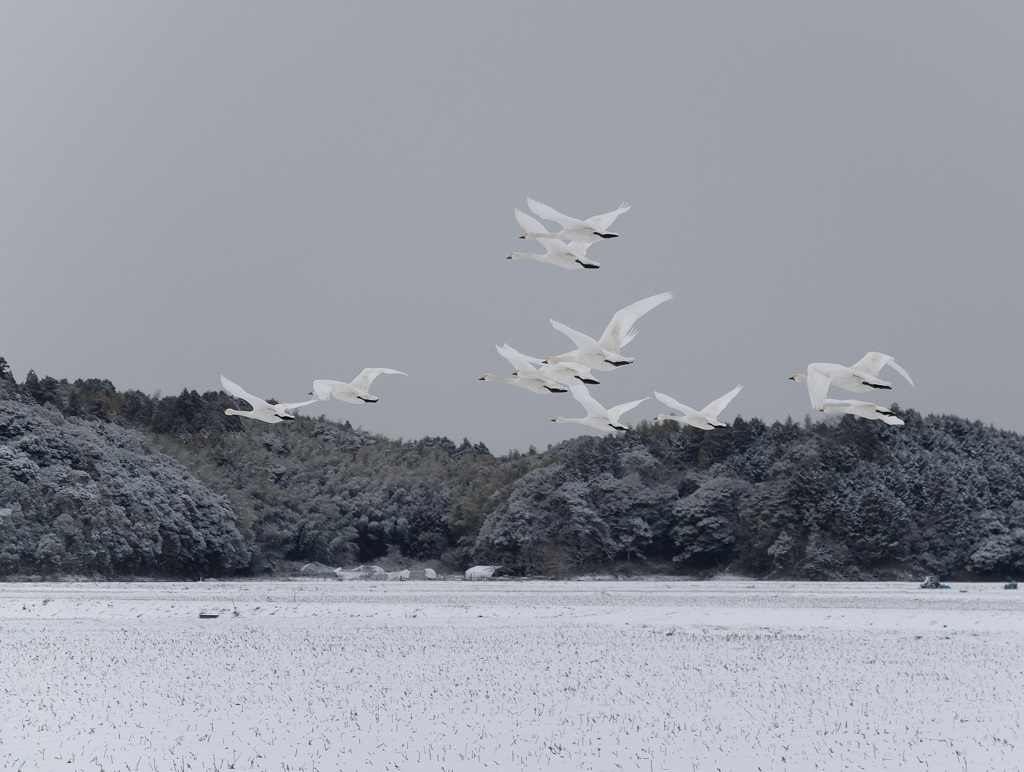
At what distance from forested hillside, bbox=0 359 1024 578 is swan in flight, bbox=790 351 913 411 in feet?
159

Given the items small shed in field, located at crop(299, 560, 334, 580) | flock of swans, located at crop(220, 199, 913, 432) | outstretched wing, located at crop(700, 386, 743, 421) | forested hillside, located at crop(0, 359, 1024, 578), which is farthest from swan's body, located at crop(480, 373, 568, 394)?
small shed in field, located at crop(299, 560, 334, 580)

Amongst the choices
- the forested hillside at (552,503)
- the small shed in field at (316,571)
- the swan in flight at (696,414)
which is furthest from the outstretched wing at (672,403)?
the small shed in field at (316,571)

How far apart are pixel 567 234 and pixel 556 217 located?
0.26m

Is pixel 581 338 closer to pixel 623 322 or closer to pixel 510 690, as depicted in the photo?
pixel 623 322

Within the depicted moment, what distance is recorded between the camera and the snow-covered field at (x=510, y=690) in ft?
44.4

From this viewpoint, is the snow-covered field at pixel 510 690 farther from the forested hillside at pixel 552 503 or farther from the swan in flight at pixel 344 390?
the forested hillside at pixel 552 503

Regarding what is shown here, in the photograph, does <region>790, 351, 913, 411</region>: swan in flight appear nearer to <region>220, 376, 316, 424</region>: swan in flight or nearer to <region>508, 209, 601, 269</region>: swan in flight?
<region>508, 209, 601, 269</region>: swan in flight

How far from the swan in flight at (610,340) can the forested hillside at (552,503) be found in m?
46.0

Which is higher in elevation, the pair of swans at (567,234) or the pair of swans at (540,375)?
the pair of swans at (567,234)

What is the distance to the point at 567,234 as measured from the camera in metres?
14.6

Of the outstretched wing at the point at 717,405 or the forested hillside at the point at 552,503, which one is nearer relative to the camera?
the outstretched wing at the point at 717,405

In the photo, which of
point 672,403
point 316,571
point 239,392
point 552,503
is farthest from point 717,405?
point 316,571

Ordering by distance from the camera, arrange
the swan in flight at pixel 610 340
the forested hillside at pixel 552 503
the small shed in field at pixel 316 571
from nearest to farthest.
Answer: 1. the swan in flight at pixel 610 340
2. the forested hillside at pixel 552 503
3. the small shed in field at pixel 316 571

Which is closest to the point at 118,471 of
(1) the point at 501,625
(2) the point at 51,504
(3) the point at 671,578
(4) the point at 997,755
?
(2) the point at 51,504
